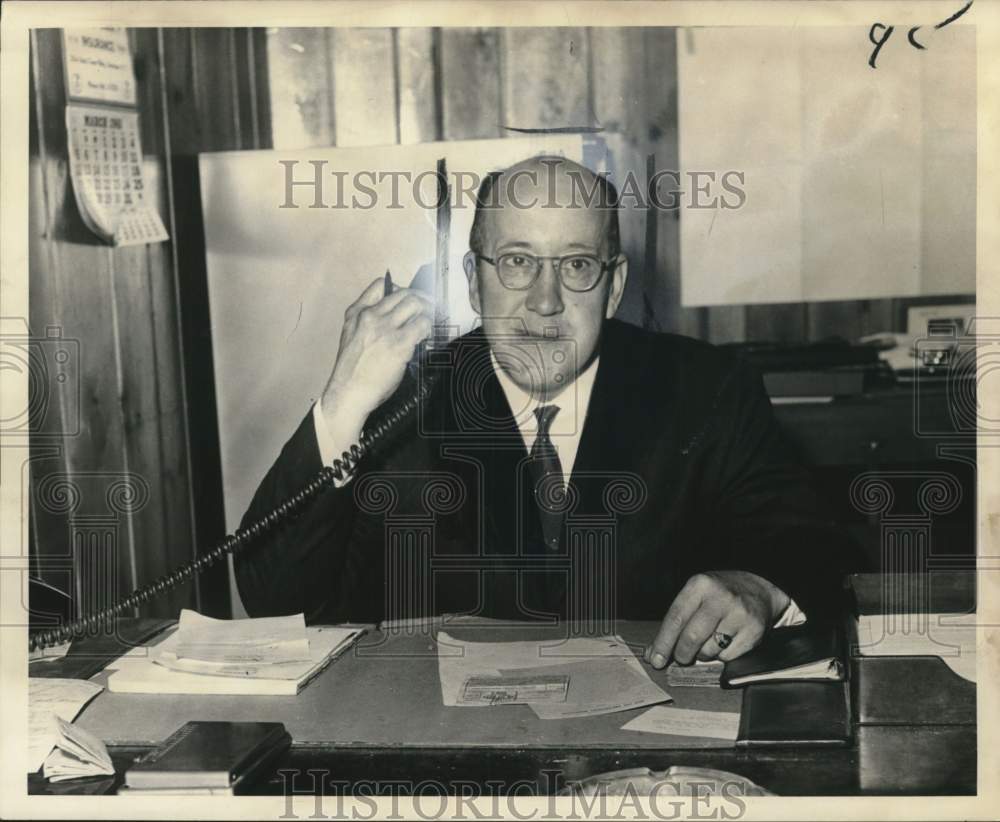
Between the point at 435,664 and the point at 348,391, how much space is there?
22.2 inches

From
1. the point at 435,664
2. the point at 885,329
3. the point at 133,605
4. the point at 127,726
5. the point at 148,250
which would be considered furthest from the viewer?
the point at 885,329

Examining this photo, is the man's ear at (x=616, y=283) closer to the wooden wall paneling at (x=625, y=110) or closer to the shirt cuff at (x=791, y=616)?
the wooden wall paneling at (x=625, y=110)

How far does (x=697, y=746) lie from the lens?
133 centimetres

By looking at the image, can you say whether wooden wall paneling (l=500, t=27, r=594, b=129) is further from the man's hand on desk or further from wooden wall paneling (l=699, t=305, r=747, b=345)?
the man's hand on desk

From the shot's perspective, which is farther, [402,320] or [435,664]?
[402,320]

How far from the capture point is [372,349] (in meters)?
1.96

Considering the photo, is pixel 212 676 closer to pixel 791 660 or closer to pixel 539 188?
pixel 791 660

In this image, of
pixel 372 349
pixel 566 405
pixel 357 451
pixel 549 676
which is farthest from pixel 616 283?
pixel 549 676

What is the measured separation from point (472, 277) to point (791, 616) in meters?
0.81

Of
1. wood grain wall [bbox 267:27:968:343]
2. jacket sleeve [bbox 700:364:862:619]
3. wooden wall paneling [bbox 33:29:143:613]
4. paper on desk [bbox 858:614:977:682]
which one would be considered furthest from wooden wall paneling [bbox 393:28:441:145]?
paper on desk [bbox 858:614:977:682]

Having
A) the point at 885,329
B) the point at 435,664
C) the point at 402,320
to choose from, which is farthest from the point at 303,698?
the point at 885,329

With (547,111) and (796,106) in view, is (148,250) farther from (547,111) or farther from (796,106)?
(796,106)

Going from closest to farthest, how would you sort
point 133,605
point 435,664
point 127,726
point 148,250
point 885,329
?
point 127,726
point 435,664
point 133,605
point 148,250
point 885,329

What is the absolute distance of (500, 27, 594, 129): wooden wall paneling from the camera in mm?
1948
